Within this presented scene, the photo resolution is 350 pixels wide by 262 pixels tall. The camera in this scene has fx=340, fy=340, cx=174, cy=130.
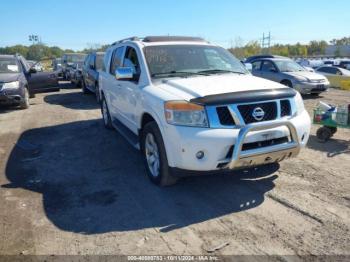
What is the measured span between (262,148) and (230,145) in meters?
0.45

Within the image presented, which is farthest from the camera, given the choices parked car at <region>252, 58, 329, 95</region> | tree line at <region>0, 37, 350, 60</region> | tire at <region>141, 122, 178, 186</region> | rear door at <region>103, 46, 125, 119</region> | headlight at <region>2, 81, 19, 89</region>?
tree line at <region>0, 37, 350, 60</region>

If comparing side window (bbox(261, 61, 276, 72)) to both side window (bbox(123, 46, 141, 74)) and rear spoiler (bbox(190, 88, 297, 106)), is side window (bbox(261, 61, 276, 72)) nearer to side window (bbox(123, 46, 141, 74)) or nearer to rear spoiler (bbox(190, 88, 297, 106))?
side window (bbox(123, 46, 141, 74))

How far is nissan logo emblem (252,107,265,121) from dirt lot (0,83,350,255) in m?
1.02

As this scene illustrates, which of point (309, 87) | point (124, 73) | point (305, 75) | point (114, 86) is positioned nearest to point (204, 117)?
point (124, 73)

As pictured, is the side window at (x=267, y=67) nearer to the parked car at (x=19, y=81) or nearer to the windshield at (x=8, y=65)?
the parked car at (x=19, y=81)

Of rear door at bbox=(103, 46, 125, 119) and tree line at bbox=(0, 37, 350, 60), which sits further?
tree line at bbox=(0, 37, 350, 60)

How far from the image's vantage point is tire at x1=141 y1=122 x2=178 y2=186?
13.8ft

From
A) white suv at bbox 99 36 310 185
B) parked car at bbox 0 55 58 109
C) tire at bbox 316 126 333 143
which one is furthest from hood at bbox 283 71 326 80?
parked car at bbox 0 55 58 109

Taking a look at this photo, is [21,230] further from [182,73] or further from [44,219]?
[182,73]

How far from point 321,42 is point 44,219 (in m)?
111

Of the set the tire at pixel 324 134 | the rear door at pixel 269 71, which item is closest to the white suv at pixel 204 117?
the tire at pixel 324 134

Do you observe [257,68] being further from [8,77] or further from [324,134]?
[8,77]

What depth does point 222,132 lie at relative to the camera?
372cm

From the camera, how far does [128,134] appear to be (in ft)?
18.9
